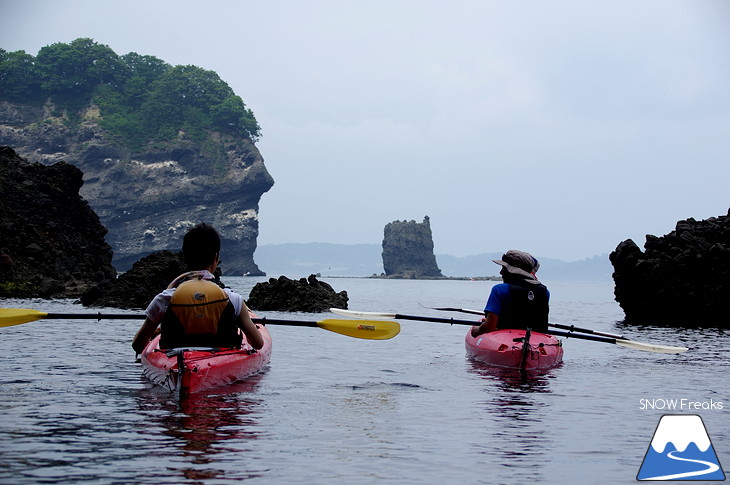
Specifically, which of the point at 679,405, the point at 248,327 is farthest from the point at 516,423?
the point at 248,327

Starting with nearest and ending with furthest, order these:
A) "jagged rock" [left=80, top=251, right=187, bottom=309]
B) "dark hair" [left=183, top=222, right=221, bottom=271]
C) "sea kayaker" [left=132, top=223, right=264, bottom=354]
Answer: "dark hair" [left=183, top=222, right=221, bottom=271]
"sea kayaker" [left=132, top=223, right=264, bottom=354]
"jagged rock" [left=80, top=251, right=187, bottom=309]

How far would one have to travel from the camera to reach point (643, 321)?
3450cm

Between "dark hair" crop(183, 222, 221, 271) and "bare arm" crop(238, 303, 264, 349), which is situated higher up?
"dark hair" crop(183, 222, 221, 271)

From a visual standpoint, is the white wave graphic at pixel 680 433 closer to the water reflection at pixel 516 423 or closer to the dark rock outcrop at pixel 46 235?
the water reflection at pixel 516 423

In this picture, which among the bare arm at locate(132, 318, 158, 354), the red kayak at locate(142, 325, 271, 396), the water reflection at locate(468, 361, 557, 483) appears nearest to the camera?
the water reflection at locate(468, 361, 557, 483)

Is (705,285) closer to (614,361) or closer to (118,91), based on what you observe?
(614,361)

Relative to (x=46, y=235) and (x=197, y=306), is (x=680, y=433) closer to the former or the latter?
(x=197, y=306)

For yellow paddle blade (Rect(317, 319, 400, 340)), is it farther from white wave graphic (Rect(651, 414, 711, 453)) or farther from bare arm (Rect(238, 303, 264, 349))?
white wave graphic (Rect(651, 414, 711, 453))

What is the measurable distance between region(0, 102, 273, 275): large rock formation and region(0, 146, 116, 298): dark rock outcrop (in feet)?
305

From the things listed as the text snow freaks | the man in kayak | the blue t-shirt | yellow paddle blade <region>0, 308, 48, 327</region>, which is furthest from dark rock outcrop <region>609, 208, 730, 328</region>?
yellow paddle blade <region>0, 308, 48, 327</region>

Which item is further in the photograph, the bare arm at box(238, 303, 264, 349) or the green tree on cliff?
the green tree on cliff

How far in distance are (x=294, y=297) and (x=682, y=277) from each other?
16.3 meters

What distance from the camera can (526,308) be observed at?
14.3 meters

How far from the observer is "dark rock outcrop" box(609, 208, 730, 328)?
31.8m
